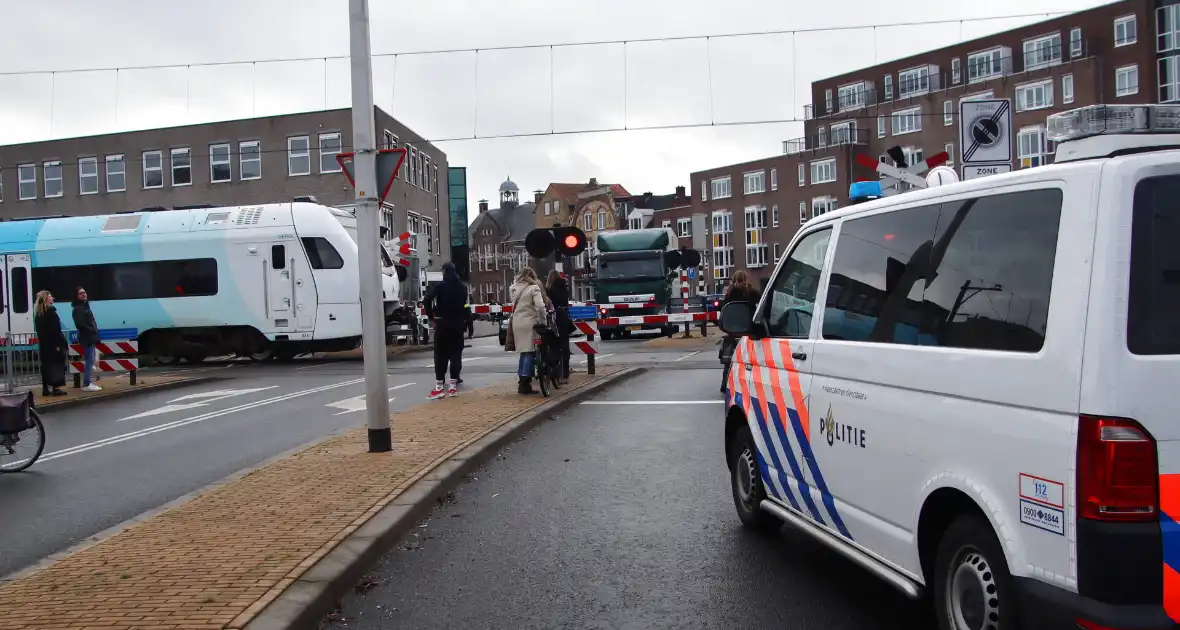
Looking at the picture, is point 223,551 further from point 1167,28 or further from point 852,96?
point 852,96

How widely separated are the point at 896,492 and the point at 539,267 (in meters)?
11.4

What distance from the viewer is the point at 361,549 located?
5301 millimetres

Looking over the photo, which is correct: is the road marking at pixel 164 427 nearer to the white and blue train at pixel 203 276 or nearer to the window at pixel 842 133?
the white and blue train at pixel 203 276

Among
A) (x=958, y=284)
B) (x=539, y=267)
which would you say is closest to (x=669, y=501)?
(x=958, y=284)

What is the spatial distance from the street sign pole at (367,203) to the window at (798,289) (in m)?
3.80

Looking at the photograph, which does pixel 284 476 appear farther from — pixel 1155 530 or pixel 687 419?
pixel 1155 530

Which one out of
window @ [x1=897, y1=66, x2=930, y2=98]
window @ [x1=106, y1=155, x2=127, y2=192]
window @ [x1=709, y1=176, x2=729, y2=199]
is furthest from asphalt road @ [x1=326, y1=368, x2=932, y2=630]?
window @ [x1=709, y1=176, x2=729, y2=199]

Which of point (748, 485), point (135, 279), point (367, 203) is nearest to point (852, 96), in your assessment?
point (135, 279)

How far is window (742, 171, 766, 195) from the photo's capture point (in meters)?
77.4

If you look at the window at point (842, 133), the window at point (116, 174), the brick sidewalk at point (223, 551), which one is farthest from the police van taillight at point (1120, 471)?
the window at point (842, 133)

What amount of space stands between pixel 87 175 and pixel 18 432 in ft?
153

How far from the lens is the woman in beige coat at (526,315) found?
13.0 m

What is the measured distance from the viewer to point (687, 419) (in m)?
11.2

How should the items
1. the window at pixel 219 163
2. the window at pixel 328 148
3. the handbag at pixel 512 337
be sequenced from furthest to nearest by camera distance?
the window at pixel 219 163 < the window at pixel 328 148 < the handbag at pixel 512 337
